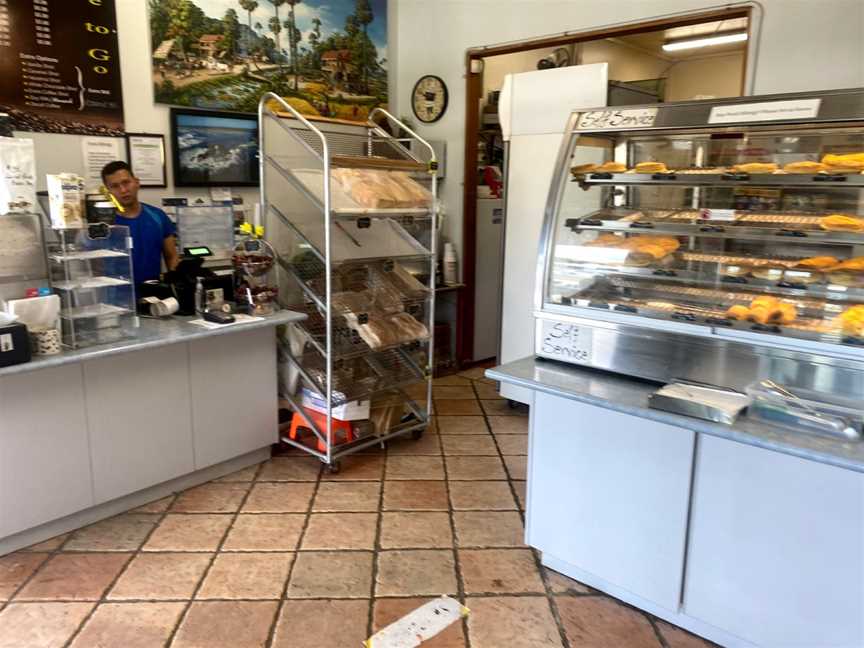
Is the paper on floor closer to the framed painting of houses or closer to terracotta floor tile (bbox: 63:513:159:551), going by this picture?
terracotta floor tile (bbox: 63:513:159:551)

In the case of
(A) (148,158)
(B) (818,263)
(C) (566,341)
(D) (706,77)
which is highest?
(D) (706,77)

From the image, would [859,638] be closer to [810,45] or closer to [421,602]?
[421,602]

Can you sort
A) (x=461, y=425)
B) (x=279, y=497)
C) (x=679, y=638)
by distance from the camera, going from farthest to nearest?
(x=461, y=425) < (x=279, y=497) < (x=679, y=638)

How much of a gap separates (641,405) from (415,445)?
2.09 m

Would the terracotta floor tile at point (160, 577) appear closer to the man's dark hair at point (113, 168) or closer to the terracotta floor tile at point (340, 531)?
the terracotta floor tile at point (340, 531)

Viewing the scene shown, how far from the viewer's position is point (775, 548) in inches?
79.4

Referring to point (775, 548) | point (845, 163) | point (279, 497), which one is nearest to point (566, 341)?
point (775, 548)

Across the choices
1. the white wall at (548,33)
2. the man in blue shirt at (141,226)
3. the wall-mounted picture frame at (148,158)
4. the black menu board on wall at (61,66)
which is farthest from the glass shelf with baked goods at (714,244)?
the black menu board on wall at (61,66)

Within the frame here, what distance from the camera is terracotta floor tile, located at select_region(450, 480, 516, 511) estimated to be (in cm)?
323

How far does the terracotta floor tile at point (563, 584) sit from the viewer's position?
8.36 ft

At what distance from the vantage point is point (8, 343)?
2.48 meters

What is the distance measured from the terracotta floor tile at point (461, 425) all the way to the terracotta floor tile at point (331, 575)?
1.56 m

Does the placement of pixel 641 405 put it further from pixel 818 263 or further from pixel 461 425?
pixel 461 425

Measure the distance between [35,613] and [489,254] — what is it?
4131 millimetres
